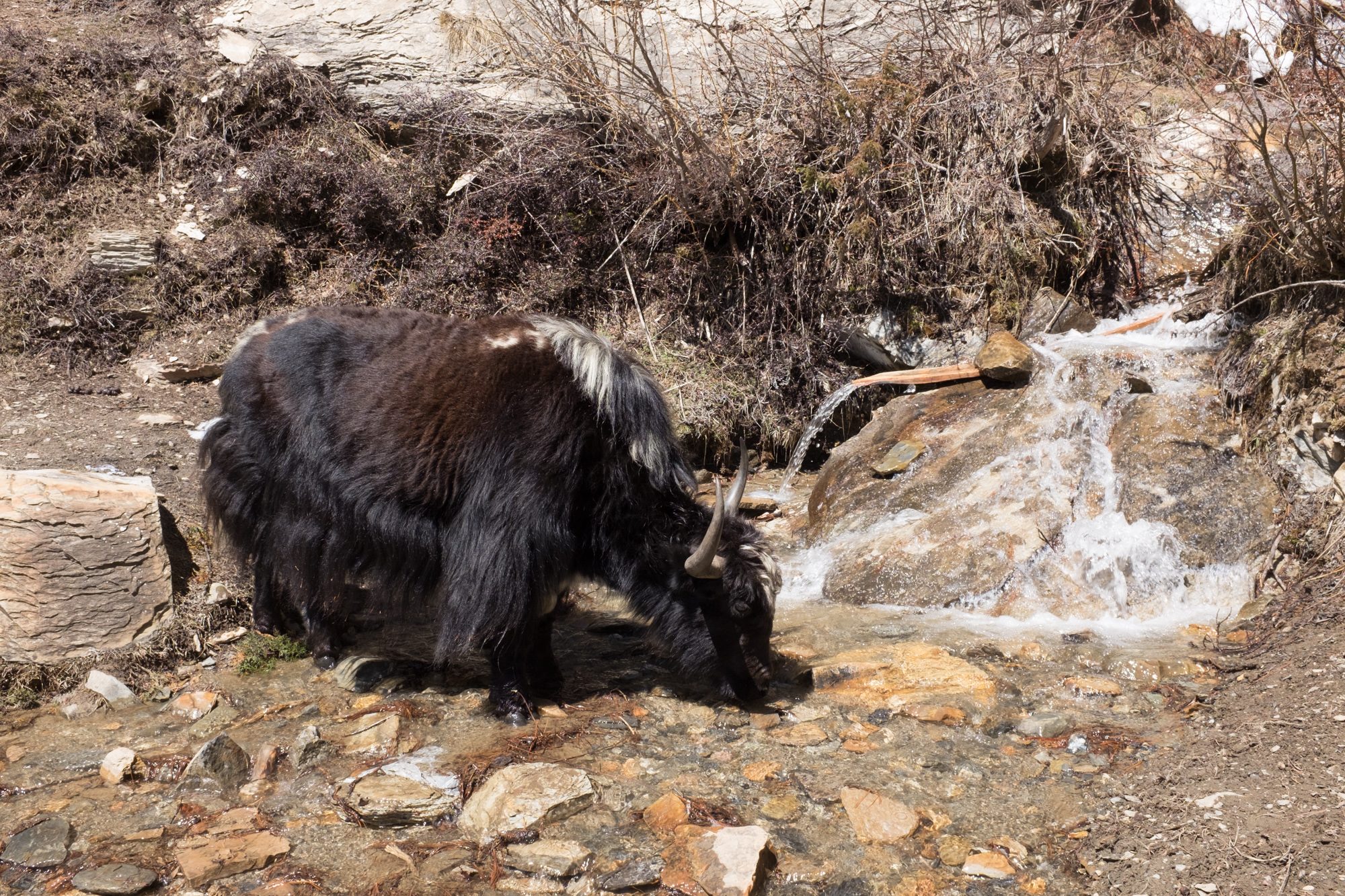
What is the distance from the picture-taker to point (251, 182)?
Result: 22.8 ft

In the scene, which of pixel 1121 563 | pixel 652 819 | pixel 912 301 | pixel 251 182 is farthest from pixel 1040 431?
pixel 251 182

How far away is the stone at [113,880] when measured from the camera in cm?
272

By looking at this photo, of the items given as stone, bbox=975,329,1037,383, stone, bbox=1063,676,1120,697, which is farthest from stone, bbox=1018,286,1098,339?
stone, bbox=1063,676,1120,697

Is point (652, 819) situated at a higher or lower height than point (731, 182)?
lower

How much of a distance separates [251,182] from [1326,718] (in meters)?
6.93

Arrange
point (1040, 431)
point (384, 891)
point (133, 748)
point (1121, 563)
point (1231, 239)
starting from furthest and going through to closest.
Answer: point (1231, 239) < point (1040, 431) < point (1121, 563) < point (133, 748) < point (384, 891)

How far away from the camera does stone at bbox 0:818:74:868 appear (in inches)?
113

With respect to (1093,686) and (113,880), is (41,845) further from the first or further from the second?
(1093,686)

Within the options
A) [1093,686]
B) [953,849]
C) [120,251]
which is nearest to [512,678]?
[953,849]

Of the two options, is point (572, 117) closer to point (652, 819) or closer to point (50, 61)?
point (50, 61)

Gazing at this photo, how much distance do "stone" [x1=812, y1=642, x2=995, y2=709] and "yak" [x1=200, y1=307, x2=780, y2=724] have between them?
1.15 feet

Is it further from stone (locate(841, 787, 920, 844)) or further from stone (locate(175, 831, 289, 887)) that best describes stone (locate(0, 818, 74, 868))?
stone (locate(841, 787, 920, 844))

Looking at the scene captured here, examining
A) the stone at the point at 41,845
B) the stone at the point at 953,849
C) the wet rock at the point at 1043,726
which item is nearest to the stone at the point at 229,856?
the stone at the point at 41,845

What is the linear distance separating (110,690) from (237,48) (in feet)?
19.0
